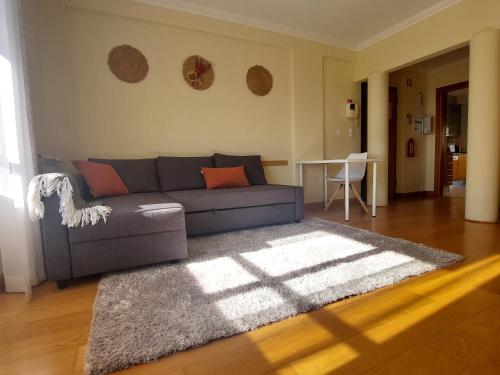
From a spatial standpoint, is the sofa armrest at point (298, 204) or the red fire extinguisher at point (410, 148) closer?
the sofa armrest at point (298, 204)

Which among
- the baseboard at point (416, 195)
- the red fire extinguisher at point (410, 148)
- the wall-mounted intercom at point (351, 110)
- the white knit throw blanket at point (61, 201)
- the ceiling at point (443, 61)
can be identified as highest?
the ceiling at point (443, 61)

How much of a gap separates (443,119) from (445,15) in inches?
85.5

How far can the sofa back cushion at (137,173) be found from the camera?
2.59 meters

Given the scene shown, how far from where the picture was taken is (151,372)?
875 millimetres

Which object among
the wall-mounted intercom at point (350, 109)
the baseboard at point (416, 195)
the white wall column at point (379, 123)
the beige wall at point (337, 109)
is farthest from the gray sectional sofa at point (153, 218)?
the baseboard at point (416, 195)

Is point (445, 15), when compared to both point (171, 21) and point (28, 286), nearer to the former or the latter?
point (171, 21)

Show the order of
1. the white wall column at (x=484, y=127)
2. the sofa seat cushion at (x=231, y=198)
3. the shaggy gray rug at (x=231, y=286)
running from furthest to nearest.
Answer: the white wall column at (x=484, y=127), the sofa seat cushion at (x=231, y=198), the shaggy gray rug at (x=231, y=286)

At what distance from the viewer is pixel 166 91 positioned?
305cm

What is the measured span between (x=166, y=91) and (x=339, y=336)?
9.62 ft

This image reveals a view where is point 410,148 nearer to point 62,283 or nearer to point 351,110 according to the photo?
point 351,110

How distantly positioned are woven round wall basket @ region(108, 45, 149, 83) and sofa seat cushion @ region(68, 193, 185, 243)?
1.71 metres

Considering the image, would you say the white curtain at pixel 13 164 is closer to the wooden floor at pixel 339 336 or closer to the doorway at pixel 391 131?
the wooden floor at pixel 339 336

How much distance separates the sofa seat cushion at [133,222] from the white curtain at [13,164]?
0.28 metres

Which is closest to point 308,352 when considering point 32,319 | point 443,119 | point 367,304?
point 367,304
